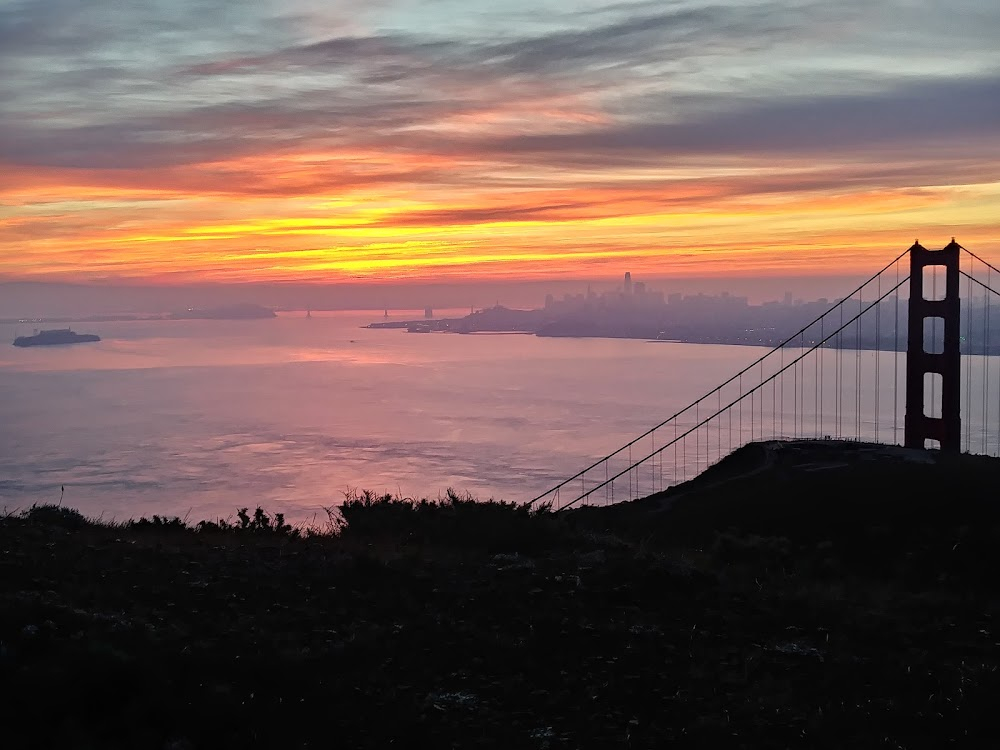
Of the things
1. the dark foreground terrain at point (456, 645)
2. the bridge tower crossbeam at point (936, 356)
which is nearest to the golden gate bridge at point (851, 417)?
the bridge tower crossbeam at point (936, 356)

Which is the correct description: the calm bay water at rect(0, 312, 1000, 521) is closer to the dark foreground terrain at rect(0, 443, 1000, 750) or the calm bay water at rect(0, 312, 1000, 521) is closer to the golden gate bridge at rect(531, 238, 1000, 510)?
the golden gate bridge at rect(531, 238, 1000, 510)

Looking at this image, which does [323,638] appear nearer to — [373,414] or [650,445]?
[650,445]

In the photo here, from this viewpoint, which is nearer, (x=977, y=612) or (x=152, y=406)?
(x=977, y=612)

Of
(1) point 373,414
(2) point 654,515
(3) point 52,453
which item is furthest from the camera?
(1) point 373,414

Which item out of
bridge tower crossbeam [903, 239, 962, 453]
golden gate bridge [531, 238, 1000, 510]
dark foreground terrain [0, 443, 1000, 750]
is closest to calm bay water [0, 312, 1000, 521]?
golden gate bridge [531, 238, 1000, 510]

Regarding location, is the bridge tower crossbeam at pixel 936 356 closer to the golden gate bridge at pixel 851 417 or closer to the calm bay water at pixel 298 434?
the golden gate bridge at pixel 851 417

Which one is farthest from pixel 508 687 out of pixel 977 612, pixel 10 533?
pixel 10 533

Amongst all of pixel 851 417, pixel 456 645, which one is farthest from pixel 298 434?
pixel 456 645
